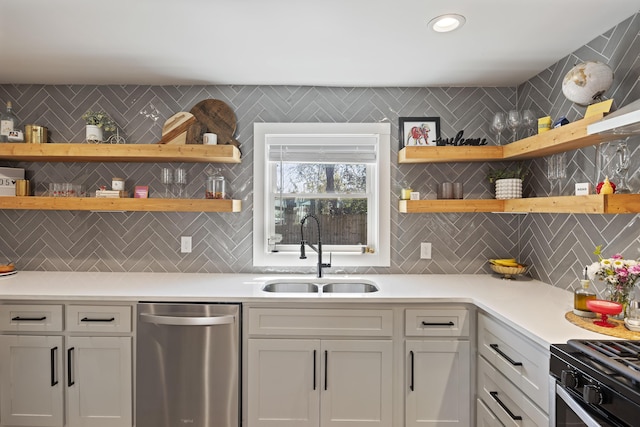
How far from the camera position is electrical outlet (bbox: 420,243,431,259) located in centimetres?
274

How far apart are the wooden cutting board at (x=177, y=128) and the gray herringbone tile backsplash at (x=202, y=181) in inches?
3.7

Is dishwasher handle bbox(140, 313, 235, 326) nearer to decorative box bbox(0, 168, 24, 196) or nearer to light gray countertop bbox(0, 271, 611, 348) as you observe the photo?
light gray countertop bbox(0, 271, 611, 348)

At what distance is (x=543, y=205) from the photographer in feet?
6.61

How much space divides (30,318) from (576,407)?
105 inches

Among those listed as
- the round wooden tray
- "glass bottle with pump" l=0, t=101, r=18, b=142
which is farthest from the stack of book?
the round wooden tray

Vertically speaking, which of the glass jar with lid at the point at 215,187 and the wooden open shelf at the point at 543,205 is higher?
the glass jar with lid at the point at 215,187

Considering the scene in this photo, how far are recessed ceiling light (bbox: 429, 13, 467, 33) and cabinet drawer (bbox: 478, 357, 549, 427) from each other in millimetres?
1738

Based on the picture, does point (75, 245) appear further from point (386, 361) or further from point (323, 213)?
point (386, 361)

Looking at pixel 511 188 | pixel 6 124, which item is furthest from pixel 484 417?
pixel 6 124

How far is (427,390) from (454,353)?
0.26 metres

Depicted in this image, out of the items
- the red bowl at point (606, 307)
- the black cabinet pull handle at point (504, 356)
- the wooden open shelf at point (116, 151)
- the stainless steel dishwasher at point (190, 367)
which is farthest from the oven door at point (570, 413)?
the wooden open shelf at point (116, 151)

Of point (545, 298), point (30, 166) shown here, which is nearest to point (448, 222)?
point (545, 298)

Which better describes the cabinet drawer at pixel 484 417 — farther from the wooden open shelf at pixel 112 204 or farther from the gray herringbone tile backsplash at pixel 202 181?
the wooden open shelf at pixel 112 204

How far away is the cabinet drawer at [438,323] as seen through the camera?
207 cm
